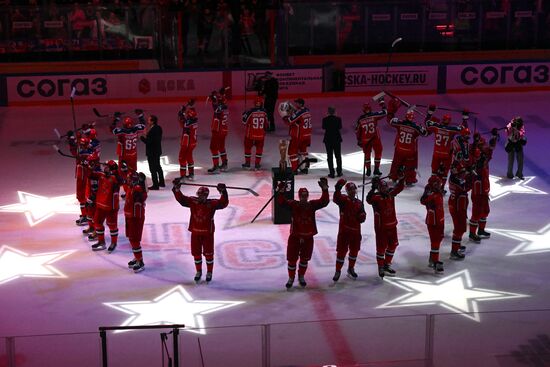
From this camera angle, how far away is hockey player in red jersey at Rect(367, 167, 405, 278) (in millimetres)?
12172

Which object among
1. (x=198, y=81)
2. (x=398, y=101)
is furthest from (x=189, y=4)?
(x=398, y=101)

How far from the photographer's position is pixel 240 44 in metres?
27.3

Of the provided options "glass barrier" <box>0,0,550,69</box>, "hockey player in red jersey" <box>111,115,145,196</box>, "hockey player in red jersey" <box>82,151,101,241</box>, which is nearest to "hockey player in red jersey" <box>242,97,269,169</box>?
"hockey player in red jersey" <box>111,115,145,196</box>

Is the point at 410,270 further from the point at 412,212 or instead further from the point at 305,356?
the point at 305,356

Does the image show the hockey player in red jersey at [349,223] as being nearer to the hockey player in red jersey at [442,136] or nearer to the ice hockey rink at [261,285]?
the ice hockey rink at [261,285]

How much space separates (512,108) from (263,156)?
7748 millimetres

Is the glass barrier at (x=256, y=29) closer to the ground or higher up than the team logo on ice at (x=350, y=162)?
higher up

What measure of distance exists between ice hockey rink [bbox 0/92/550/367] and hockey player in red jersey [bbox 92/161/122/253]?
350mm

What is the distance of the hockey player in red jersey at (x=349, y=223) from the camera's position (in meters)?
12.0

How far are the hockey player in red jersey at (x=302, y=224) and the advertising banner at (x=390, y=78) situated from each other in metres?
13.7

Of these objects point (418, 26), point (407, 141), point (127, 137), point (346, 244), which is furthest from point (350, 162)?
point (418, 26)

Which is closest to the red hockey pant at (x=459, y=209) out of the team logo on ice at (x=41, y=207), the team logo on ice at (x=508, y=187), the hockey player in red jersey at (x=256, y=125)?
the team logo on ice at (x=508, y=187)

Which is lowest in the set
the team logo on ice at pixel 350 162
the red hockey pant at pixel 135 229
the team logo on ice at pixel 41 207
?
the team logo on ice at pixel 41 207

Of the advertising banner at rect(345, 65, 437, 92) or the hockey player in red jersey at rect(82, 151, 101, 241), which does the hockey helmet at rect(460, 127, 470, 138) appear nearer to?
the hockey player in red jersey at rect(82, 151, 101, 241)
